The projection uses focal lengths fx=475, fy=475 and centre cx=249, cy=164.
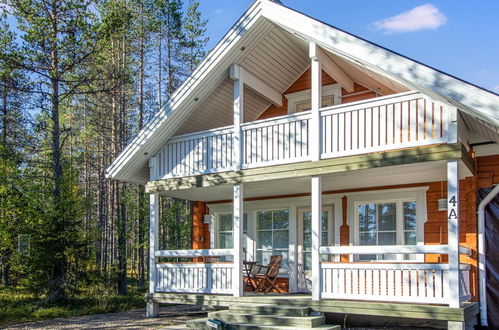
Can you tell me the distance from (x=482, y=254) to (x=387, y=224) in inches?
77.8

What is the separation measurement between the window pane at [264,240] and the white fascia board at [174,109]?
3441 millimetres

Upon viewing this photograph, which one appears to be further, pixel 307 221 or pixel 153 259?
pixel 307 221

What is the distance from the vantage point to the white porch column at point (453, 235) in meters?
6.89

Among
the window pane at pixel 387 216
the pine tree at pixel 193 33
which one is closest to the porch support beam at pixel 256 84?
the window pane at pixel 387 216

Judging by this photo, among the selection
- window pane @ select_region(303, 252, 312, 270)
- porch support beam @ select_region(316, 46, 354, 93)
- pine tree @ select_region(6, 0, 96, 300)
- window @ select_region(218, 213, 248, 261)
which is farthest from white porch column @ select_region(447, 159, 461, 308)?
pine tree @ select_region(6, 0, 96, 300)

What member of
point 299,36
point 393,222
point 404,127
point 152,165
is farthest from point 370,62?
point 152,165

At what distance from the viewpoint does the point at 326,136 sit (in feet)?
28.2

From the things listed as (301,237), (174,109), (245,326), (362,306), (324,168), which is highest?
(174,109)

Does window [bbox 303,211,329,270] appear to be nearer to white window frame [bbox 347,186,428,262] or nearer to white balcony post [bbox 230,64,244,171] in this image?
white window frame [bbox 347,186,428,262]

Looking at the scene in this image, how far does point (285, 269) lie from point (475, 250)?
433 cm

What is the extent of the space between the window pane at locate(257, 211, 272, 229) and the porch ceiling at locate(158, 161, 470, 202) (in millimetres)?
558

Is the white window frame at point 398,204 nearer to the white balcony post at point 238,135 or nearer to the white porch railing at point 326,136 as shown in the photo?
the white porch railing at point 326,136

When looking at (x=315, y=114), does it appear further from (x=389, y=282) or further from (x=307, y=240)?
(x=307, y=240)

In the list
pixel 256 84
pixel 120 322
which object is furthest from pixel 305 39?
pixel 120 322
